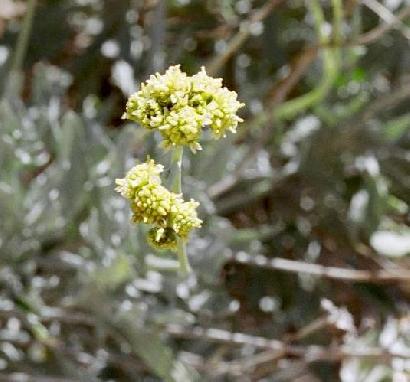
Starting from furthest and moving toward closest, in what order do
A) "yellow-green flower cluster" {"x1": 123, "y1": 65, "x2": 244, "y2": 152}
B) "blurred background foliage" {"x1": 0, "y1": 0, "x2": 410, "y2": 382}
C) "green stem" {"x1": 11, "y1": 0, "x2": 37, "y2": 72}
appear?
1. "green stem" {"x1": 11, "y1": 0, "x2": 37, "y2": 72}
2. "blurred background foliage" {"x1": 0, "y1": 0, "x2": 410, "y2": 382}
3. "yellow-green flower cluster" {"x1": 123, "y1": 65, "x2": 244, "y2": 152}

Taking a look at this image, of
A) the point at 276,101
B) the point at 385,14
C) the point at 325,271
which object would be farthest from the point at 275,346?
the point at 385,14

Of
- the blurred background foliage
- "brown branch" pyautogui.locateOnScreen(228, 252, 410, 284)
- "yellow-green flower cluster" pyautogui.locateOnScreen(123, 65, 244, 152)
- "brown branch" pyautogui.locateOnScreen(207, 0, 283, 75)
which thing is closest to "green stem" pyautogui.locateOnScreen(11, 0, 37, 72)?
the blurred background foliage

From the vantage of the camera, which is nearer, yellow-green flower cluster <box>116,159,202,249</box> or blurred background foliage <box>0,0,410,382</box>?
yellow-green flower cluster <box>116,159,202,249</box>

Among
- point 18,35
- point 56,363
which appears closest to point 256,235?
point 56,363

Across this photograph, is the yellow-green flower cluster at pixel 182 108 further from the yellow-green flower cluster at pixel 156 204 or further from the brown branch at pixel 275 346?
the brown branch at pixel 275 346

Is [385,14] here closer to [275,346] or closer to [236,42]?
[236,42]

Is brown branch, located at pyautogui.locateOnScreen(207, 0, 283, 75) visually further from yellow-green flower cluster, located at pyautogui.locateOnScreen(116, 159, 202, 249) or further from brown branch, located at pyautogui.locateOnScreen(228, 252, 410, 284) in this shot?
yellow-green flower cluster, located at pyautogui.locateOnScreen(116, 159, 202, 249)
